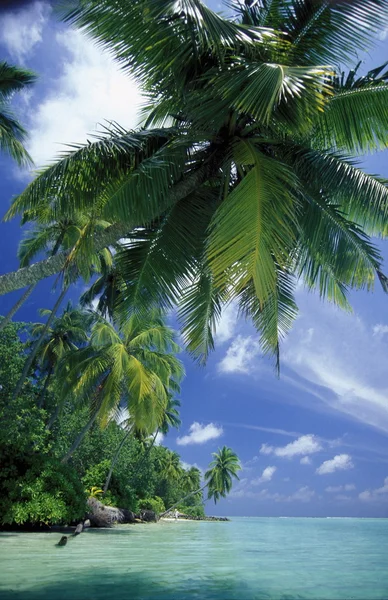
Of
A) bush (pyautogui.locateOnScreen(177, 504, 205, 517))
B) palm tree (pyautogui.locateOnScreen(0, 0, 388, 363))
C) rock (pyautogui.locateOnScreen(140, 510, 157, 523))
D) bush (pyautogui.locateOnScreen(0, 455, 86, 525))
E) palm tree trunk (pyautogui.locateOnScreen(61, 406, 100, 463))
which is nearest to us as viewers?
palm tree (pyautogui.locateOnScreen(0, 0, 388, 363))

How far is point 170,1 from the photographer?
512 centimetres

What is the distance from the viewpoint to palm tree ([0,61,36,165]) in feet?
49.5

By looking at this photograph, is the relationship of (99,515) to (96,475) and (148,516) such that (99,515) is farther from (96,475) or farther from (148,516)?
(148,516)

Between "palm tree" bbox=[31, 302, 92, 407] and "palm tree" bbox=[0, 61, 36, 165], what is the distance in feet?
41.2

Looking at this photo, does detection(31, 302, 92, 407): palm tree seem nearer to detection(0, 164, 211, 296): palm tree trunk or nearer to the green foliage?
the green foliage

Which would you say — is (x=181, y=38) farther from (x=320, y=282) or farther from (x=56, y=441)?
(x=56, y=441)

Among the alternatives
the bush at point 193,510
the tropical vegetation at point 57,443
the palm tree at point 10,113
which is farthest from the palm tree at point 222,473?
the palm tree at point 10,113

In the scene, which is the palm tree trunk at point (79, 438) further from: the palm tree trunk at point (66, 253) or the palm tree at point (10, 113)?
the palm tree trunk at point (66, 253)

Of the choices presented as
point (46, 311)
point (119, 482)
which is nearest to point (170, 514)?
point (119, 482)

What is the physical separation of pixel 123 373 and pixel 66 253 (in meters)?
12.0

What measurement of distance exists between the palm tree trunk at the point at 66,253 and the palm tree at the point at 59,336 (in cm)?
2045

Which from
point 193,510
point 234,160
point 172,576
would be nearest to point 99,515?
point 172,576

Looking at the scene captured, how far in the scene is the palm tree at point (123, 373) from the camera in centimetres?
1759

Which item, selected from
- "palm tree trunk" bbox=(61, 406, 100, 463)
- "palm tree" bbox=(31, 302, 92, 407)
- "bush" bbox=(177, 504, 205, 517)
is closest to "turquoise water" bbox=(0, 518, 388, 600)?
"palm tree trunk" bbox=(61, 406, 100, 463)
